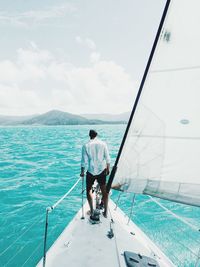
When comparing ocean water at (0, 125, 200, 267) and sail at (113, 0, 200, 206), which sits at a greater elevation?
sail at (113, 0, 200, 206)

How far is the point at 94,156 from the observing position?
3.62m

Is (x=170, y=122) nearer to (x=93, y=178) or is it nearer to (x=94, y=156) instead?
(x=94, y=156)

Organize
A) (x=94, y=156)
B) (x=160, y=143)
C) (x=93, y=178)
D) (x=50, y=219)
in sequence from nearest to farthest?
(x=160, y=143), (x=94, y=156), (x=93, y=178), (x=50, y=219)

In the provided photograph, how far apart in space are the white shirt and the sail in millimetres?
616

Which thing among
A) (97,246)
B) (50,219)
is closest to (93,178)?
(97,246)

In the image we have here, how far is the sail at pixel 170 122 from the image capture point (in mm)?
2174

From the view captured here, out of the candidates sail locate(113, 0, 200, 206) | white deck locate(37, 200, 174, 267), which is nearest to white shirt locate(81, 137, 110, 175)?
sail locate(113, 0, 200, 206)

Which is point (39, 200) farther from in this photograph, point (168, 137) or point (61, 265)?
point (168, 137)

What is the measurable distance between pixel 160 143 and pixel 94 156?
1.37m

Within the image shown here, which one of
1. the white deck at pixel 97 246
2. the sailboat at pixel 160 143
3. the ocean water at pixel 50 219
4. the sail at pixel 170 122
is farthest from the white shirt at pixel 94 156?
the ocean water at pixel 50 219

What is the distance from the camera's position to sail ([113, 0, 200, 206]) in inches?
85.6

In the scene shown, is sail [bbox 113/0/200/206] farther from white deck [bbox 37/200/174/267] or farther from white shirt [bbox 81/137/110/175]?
white deck [bbox 37/200/174/267]

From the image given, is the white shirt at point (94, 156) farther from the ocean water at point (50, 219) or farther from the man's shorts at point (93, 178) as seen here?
the ocean water at point (50, 219)

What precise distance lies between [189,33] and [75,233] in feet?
11.2
